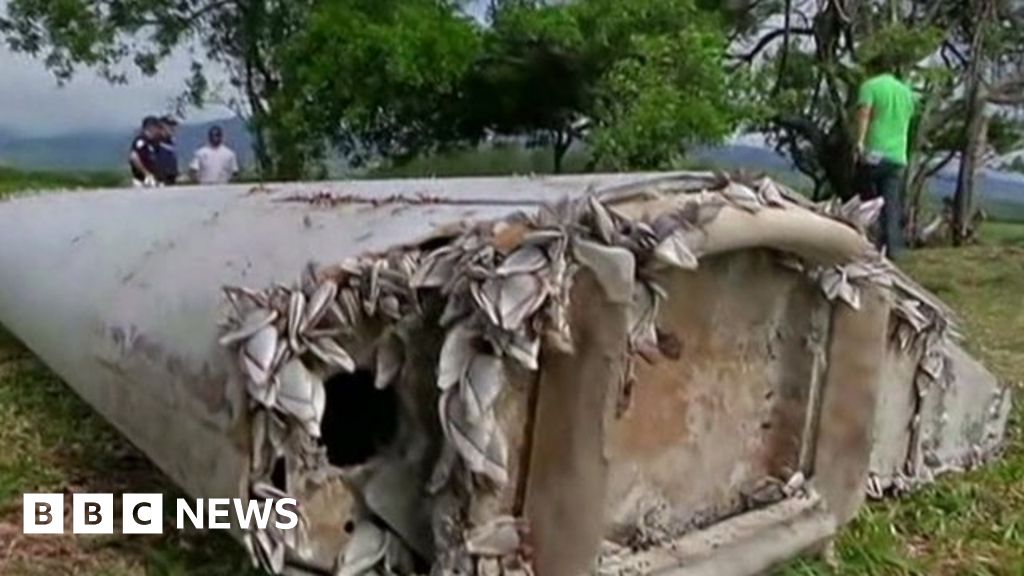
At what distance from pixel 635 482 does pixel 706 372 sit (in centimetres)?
19

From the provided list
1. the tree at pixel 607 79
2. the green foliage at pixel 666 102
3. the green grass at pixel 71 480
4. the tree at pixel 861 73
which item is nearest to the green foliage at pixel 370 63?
the tree at pixel 607 79

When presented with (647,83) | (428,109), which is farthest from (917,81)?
(428,109)

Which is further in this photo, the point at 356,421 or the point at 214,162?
the point at 214,162

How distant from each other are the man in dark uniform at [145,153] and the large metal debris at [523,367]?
18.4ft

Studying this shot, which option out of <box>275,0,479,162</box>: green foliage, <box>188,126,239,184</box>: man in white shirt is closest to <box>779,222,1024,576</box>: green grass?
<box>188,126,239,184</box>: man in white shirt

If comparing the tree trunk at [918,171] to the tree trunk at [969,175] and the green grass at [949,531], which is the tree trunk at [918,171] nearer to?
the tree trunk at [969,175]

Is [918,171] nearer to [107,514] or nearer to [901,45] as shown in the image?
[901,45]

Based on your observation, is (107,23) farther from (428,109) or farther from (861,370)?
(861,370)

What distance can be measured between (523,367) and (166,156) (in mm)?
6603

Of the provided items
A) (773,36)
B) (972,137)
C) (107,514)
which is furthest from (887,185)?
(972,137)

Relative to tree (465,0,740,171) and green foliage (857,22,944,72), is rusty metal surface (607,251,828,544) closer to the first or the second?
tree (465,0,740,171)

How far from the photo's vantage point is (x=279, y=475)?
1.39 meters

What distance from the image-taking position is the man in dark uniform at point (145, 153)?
Result: 24.1ft

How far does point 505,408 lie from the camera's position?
1418mm
